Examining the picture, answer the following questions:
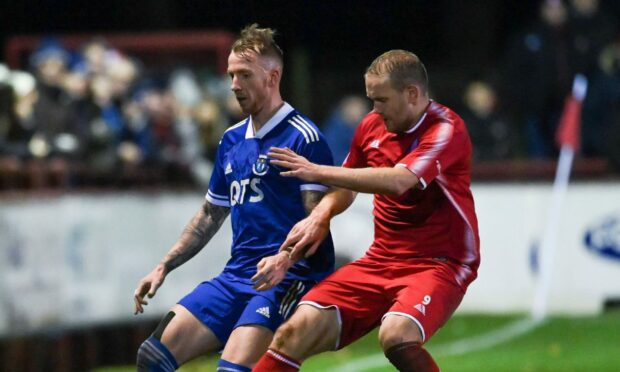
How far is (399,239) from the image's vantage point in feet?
A: 27.6

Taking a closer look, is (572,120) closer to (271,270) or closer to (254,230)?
(254,230)

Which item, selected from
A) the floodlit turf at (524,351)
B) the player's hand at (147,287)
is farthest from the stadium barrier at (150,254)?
the player's hand at (147,287)

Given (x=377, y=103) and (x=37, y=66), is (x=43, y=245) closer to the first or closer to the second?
(x=37, y=66)

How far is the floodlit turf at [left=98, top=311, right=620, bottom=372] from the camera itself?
13.2 meters

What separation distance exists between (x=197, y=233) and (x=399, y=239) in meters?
1.15

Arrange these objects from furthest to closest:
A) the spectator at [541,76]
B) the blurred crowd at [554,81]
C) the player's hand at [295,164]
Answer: the spectator at [541,76] < the blurred crowd at [554,81] < the player's hand at [295,164]

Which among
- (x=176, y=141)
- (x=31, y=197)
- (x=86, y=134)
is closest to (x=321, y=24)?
(x=176, y=141)

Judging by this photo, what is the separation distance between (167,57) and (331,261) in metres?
11.1

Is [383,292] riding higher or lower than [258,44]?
lower

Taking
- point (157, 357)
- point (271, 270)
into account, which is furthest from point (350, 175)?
point (157, 357)

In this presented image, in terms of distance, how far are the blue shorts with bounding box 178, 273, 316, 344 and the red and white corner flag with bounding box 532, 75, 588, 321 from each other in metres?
9.12

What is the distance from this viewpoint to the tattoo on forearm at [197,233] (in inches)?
341

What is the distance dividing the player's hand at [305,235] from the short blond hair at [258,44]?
917mm

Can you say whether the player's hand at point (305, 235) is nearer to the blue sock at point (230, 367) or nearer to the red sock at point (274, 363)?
the red sock at point (274, 363)
